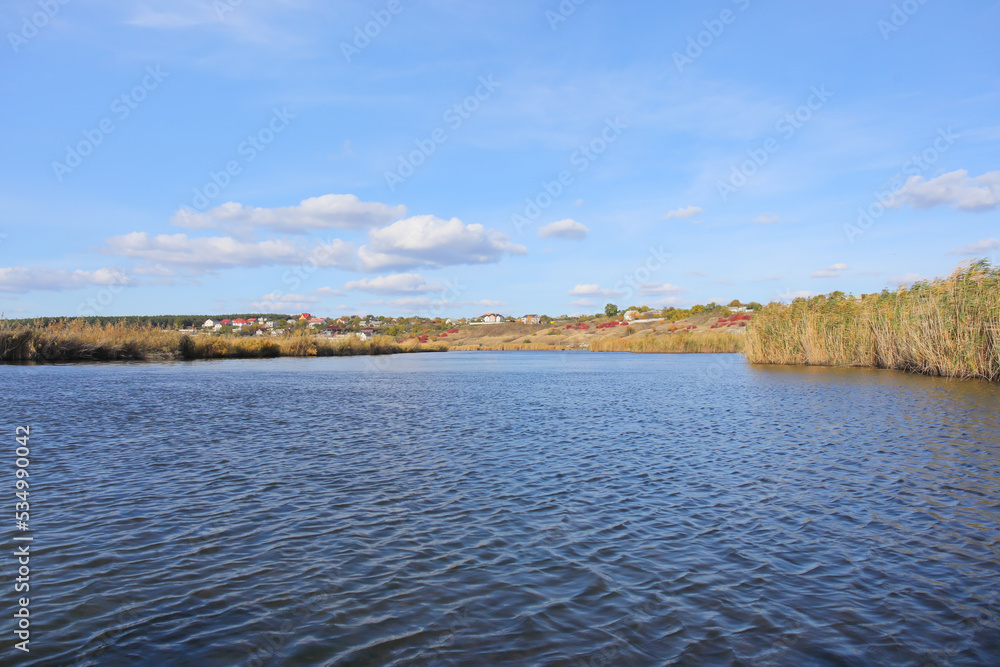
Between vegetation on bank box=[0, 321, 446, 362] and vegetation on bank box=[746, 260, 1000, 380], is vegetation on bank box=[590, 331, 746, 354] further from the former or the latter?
vegetation on bank box=[0, 321, 446, 362]

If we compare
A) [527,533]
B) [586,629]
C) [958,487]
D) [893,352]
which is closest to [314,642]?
[586,629]

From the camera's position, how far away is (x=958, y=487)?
9633mm

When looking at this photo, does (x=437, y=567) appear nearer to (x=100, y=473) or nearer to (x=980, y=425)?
(x=100, y=473)

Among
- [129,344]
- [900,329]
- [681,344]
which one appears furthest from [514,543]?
[681,344]

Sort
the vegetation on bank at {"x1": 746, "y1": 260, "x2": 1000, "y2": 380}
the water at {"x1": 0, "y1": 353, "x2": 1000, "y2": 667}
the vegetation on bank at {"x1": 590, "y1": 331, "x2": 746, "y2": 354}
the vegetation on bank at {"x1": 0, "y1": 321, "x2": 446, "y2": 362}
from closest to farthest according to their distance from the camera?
the water at {"x1": 0, "y1": 353, "x2": 1000, "y2": 667} < the vegetation on bank at {"x1": 746, "y1": 260, "x2": 1000, "y2": 380} < the vegetation on bank at {"x1": 0, "y1": 321, "x2": 446, "y2": 362} < the vegetation on bank at {"x1": 590, "y1": 331, "x2": 746, "y2": 354}

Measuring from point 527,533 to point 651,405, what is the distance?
1458 cm

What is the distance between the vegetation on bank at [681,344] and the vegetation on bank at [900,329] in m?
→ 28.9

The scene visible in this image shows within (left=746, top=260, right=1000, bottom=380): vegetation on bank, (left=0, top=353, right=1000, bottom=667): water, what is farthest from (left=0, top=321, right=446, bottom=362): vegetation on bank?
(left=746, top=260, right=1000, bottom=380): vegetation on bank

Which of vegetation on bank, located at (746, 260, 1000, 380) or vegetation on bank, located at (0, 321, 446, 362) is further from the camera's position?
vegetation on bank, located at (0, 321, 446, 362)

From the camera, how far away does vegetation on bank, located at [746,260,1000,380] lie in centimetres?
2558

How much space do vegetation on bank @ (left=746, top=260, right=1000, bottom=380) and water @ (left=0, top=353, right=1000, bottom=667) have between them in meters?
12.1

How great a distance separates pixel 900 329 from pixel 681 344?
159 ft

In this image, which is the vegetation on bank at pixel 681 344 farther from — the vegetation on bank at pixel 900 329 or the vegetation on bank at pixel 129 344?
the vegetation on bank at pixel 129 344

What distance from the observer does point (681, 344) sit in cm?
7975
